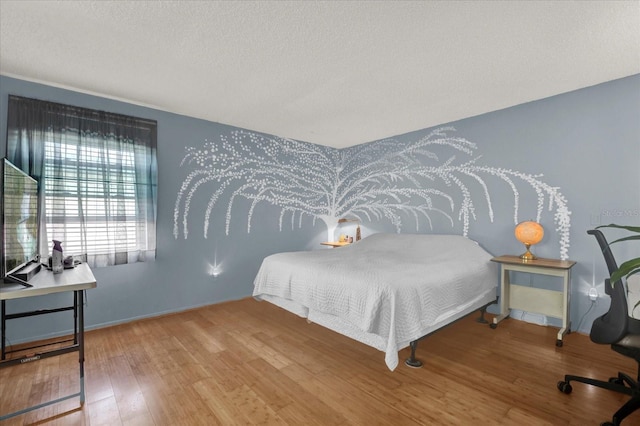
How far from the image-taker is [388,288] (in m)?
2.20

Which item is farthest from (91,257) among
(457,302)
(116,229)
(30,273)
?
(457,302)

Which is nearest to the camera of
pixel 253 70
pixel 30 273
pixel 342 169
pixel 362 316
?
pixel 30 273

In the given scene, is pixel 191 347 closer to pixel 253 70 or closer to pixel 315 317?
pixel 315 317

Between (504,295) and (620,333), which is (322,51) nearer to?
(620,333)

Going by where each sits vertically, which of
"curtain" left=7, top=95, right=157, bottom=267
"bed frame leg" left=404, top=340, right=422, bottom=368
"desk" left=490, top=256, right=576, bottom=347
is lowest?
"bed frame leg" left=404, top=340, right=422, bottom=368

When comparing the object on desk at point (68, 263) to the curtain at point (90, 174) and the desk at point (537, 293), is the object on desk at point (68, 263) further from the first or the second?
the desk at point (537, 293)

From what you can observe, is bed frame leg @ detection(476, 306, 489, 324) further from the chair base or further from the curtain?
the curtain

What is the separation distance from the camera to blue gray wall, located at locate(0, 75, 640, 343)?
2801mm

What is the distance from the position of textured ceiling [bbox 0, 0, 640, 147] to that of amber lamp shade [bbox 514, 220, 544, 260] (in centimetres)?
137

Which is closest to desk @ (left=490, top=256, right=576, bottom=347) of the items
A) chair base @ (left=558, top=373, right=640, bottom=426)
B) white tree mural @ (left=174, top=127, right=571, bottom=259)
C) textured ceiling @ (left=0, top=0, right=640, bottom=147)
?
white tree mural @ (left=174, top=127, right=571, bottom=259)

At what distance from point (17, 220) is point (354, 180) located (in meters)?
4.27

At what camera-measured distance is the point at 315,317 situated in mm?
2773

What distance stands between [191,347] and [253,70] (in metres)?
2.53

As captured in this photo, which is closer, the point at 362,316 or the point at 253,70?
the point at 362,316
